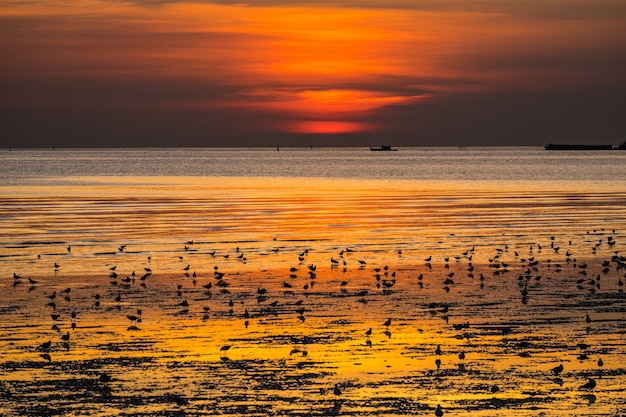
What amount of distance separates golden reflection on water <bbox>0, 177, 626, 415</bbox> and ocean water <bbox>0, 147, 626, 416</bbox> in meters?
0.06

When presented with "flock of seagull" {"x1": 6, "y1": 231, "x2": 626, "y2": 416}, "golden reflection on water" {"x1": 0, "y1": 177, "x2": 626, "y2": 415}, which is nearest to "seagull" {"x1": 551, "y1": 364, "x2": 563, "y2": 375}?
"flock of seagull" {"x1": 6, "y1": 231, "x2": 626, "y2": 416}

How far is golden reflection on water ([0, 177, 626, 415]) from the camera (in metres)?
16.1

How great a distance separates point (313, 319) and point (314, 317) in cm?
27

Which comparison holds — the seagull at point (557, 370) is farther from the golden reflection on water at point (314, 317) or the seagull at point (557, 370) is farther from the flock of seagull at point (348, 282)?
the golden reflection on water at point (314, 317)

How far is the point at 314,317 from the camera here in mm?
22938

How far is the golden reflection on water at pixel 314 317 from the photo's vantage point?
16.1 m

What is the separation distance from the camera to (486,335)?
20719mm

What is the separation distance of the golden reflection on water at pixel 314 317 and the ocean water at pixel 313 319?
0.06m

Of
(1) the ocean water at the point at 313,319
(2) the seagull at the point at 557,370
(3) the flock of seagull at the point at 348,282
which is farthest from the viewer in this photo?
(3) the flock of seagull at the point at 348,282

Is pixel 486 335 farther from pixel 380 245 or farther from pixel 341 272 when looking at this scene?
pixel 380 245

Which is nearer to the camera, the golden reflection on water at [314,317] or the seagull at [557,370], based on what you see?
the golden reflection on water at [314,317]

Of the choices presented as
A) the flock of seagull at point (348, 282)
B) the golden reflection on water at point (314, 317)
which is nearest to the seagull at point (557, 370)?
the flock of seagull at point (348, 282)

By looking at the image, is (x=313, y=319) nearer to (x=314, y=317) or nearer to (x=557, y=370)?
(x=314, y=317)

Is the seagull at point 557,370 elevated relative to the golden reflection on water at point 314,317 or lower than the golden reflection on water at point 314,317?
lower
